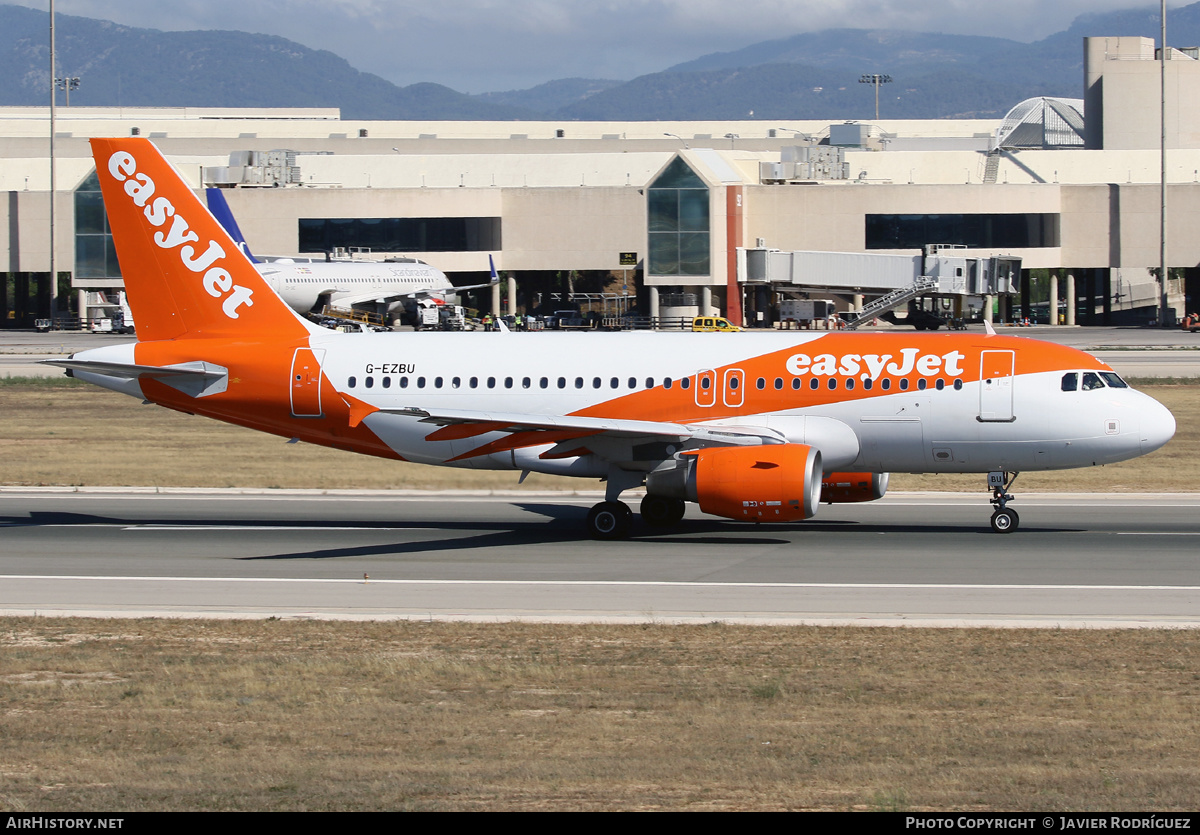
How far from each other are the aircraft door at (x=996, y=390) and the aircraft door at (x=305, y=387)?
45.3ft

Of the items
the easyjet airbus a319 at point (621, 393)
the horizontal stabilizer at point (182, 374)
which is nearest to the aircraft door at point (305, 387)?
the easyjet airbus a319 at point (621, 393)

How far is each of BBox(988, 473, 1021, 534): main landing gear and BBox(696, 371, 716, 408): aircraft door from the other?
5.93 meters

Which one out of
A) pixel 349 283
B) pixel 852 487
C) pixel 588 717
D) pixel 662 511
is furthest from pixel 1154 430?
pixel 349 283

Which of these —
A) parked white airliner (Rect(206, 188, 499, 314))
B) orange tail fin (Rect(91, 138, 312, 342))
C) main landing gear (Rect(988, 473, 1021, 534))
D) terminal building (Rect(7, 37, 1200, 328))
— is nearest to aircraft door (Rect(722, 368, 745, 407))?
main landing gear (Rect(988, 473, 1021, 534))

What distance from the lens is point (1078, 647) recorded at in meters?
18.1

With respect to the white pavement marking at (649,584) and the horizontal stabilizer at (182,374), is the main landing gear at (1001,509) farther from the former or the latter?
the horizontal stabilizer at (182,374)

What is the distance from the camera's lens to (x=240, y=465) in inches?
1522

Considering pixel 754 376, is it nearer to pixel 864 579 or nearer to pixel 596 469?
pixel 596 469

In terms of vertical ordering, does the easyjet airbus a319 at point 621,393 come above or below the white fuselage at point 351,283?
below

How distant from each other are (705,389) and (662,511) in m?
2.91

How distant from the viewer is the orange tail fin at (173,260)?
98.7 ft

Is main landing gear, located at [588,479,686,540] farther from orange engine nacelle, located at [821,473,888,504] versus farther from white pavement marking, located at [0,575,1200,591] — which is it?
white pavement marking, located at [0,575,1200,591]

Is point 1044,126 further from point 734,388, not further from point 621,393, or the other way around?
point 621,393
